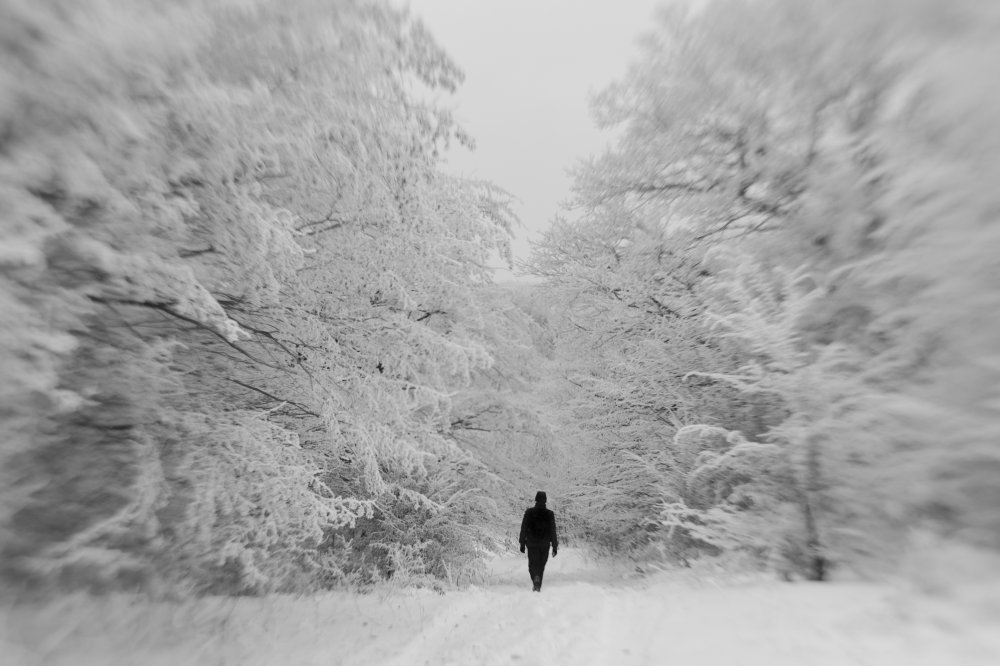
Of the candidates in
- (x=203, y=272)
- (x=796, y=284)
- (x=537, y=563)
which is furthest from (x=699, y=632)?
(x=537, y=563)

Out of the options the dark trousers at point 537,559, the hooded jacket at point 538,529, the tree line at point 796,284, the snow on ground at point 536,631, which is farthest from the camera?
the hooded jacket at point 538,529

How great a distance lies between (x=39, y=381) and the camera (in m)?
2.55

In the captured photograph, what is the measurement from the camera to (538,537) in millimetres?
8062

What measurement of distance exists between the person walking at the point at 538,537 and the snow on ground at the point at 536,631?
1.86m

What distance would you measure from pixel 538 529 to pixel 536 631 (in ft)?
11.8

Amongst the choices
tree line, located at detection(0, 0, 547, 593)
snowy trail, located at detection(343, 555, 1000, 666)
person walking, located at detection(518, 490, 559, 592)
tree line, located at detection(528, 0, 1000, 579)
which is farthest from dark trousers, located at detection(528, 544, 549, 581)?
tree line, located at detection(0, 0, 547, 593)

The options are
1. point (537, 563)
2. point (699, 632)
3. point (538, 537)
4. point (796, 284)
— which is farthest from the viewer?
point (538, 537)

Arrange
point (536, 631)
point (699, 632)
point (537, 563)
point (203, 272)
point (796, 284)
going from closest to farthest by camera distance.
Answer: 1. point (699, 632)
2. point (203, 272)
3. point (536, 631)
4. point (796, 284)
5. point (537, 563)

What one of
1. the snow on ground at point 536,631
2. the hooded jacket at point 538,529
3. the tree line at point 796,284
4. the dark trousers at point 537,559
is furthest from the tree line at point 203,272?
the tree line at point 796,284

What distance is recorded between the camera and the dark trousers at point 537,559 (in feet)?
25.9

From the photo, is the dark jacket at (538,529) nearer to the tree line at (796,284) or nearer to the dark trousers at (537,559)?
the dark trousers at (537,559)

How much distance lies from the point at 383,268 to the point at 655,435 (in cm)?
651

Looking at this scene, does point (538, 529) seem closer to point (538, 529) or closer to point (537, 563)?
point (538, 529)

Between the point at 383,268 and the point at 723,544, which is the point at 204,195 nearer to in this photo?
the point at 383,268
